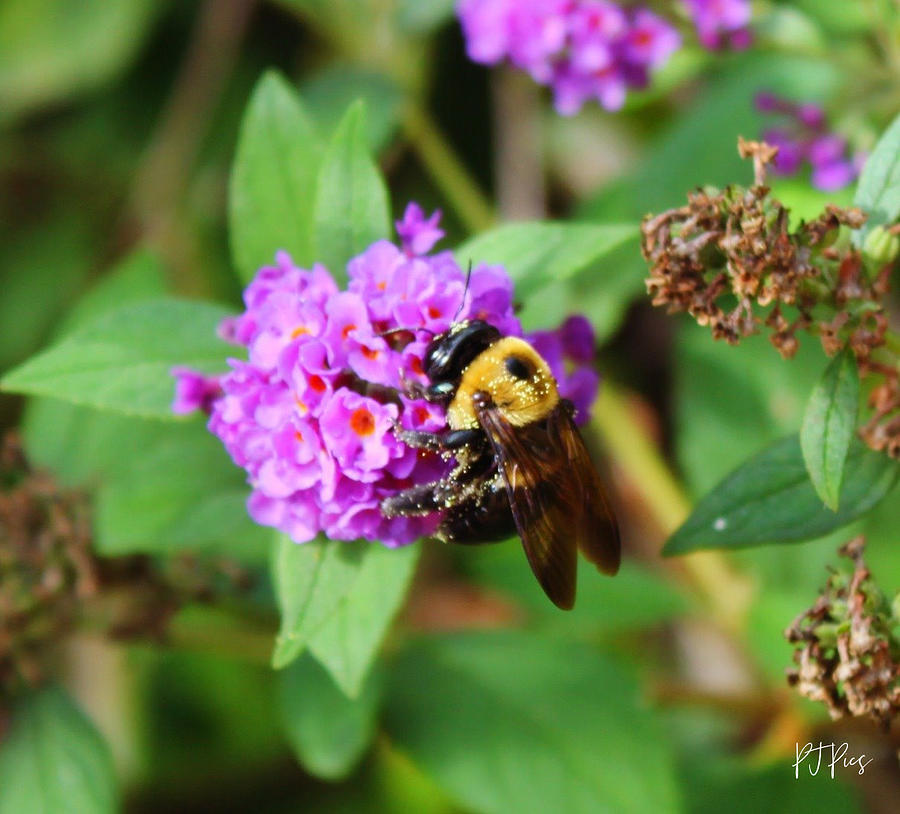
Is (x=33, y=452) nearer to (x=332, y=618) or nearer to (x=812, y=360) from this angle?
(x=332, y=618)

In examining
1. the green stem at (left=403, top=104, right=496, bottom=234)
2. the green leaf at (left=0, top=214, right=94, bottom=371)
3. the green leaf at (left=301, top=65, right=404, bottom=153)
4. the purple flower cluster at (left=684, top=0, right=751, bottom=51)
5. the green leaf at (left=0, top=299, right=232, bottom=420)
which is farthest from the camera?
the green leaf at (left=0, top=214, right=94, bottom=371)

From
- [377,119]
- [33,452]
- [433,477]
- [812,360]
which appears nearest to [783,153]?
[812,360]

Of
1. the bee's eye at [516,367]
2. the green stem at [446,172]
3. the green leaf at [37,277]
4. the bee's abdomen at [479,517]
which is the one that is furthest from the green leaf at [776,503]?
the green leaf at [37,277]

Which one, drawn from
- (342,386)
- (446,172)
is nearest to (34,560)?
(342,386)

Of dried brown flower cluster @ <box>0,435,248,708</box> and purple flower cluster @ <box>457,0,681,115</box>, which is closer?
dried brown flower cluster @ <box>0,435,248,708</box>

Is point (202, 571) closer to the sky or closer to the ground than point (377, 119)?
closer to the ground

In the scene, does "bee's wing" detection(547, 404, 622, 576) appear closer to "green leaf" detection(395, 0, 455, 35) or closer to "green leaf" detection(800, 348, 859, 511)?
"green leaf" detection(800, 348, 859, 511)

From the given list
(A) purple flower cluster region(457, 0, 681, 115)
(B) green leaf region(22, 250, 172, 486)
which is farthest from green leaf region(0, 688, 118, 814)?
(A) purple flower cluster region(457, 0, 681, 115)

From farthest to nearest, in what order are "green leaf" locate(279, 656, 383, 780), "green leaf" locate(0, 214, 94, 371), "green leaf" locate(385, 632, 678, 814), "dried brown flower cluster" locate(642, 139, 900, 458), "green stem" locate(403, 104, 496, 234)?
1. "green leaf" locate(0, 214, 94, 371)
2. "green stem" locate(403, 104, 496, 234)
3. "green leaf" locate(385, 632, 678, 814)
4. "green leaf" locate(279, 656, 383, 780)
5. "dried brown flower cluster" locate(642, 139, 900, 458)
